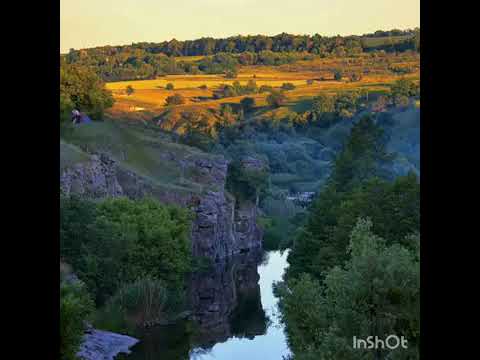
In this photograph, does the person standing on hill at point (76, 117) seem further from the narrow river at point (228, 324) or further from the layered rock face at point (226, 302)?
the narrow river at point (228, 324)

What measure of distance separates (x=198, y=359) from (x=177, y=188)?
999 inches

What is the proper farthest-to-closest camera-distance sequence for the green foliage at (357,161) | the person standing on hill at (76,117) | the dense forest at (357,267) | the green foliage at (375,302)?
1. the person standing on hill at (76,117)
2. the green foliage at (357,161)
3. the dense forest at (357,267)
4. the green foliage at (375,302)

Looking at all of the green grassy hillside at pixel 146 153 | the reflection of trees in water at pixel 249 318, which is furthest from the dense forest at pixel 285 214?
the reflection of trees in water at pixel 249 318

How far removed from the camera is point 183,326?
31.8m

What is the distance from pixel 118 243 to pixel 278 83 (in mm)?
63769

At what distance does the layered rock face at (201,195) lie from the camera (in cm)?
4403

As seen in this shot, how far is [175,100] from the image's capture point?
88.2m

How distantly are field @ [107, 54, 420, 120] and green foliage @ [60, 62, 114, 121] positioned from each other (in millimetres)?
12319

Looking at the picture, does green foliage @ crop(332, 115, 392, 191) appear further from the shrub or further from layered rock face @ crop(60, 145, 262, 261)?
the shrub

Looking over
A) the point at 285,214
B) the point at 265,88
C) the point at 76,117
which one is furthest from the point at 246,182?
the point at 265,88

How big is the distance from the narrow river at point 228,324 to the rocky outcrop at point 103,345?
0.43 metres

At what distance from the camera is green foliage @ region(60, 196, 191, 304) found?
2967cm

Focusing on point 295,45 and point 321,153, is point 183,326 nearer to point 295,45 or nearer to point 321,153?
point 321,153
